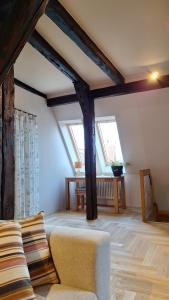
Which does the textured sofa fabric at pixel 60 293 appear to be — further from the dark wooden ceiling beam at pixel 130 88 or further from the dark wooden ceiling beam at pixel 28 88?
the dark wooden ceiling beam at pixel 28 88

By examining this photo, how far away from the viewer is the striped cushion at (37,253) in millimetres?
1344

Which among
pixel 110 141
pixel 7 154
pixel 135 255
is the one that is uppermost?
pixel 110 141

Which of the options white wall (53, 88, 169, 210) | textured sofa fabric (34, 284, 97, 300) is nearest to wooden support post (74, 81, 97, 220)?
white wall (53, 88, 169, 210)

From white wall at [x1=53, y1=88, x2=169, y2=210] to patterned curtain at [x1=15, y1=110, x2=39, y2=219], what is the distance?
1203 mm

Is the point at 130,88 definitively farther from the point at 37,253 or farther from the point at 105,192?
the point at 37,253

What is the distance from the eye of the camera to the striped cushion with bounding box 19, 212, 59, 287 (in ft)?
4.41

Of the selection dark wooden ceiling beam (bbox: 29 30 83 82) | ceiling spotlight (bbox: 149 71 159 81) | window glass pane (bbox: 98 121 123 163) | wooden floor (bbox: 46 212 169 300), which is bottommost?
wooden floor (bbox: 46 212 169 300)

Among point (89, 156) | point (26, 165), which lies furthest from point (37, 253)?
point (89, 156)

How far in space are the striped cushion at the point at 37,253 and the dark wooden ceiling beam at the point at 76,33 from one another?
222 cm

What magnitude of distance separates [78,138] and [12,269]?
4.69 m

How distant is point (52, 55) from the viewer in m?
3.32

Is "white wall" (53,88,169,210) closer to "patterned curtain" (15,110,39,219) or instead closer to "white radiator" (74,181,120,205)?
"white radiator" (74,181,120,205)

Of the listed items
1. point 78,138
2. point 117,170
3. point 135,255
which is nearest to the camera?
point 135,255

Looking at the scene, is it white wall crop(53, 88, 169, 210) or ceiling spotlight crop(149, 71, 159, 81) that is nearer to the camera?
ceiling spotlight crop(149, 71, 159, 81)
